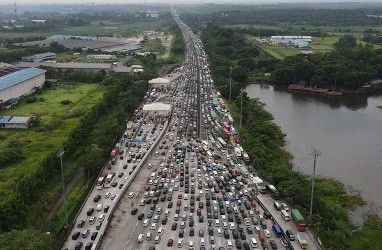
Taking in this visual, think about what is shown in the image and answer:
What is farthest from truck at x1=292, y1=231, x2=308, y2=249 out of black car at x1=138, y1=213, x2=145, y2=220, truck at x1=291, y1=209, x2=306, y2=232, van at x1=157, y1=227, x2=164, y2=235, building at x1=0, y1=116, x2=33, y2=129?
building at x1=0, y1=116, x2=33, y2=129

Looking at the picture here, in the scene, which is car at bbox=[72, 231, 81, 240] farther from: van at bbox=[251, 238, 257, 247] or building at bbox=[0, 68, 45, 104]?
building at bbox=[0, 68, 45, 104]

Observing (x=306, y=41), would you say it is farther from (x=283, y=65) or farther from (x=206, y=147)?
(x=206, y=147)

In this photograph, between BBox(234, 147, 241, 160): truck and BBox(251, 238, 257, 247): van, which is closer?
BBox(251, 238, 257, 247): van

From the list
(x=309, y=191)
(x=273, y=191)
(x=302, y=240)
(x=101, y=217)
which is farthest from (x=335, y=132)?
(x=101, y=217)

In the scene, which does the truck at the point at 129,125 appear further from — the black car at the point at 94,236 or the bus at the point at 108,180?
the black car at the point at 94,236

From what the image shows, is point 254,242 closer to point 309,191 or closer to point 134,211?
point 309,191

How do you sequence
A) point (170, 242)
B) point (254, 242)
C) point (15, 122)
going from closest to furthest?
point (254, 242) → point (170, 242) → point (15, 122)
